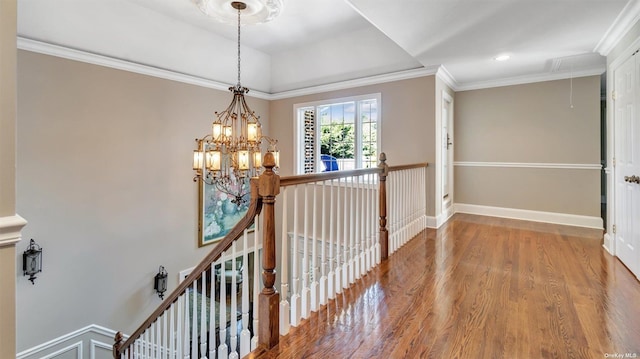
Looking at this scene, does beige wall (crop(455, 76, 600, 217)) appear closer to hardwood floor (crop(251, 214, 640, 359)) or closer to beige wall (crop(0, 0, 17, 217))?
hardwood floor (crop(251, 214, 640, 359))

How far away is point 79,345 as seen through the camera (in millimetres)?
3553

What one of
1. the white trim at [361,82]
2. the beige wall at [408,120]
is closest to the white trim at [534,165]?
the beige wall at [408,120]

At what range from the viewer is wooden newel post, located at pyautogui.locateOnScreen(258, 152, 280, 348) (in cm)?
167

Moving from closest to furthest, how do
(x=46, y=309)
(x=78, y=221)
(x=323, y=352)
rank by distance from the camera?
(x=323, y=352) < (x=46, y=309) < (x=78, y=221)

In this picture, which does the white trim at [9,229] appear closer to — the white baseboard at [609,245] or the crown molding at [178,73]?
the crown molding at [178,73]

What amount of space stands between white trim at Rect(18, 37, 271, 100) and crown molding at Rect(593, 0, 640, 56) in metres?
5.01

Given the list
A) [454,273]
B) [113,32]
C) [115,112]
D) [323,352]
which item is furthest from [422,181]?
[113,32]

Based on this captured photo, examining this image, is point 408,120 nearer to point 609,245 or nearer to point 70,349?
point 609,245

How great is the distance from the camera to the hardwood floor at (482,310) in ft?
5.57

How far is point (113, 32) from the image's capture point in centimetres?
381

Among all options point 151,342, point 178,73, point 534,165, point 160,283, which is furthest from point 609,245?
point 178,73

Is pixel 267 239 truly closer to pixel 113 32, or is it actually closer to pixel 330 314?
pixel 330 314

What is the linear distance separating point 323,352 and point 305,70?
5.05m

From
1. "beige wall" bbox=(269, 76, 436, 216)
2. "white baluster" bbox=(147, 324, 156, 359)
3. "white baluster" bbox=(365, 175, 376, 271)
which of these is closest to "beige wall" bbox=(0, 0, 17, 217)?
"white baluster" bbox=(147, 324, 156, 359)
